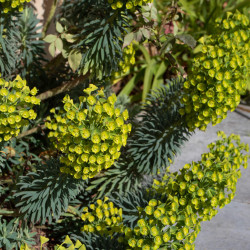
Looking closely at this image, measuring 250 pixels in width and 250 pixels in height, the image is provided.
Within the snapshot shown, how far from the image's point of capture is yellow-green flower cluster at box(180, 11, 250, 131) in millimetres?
1739

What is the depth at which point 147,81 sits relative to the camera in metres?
3.38

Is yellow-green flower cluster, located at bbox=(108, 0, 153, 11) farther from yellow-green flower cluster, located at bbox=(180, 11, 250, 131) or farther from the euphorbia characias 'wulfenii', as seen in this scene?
the euphorbia characias 'wulfenii'

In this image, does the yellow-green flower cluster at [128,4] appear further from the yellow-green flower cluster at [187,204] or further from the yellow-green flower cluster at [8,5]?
the yellow-green flower cluster at [187,204]

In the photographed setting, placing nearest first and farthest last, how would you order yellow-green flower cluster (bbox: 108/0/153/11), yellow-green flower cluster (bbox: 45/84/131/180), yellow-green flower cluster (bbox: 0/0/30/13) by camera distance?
yellow-green flower cluster (bbox: 45/84/131/180), yellow-green flower cluster (bbox: 108/0/153/11), yellow-green flower cluster (bbox: 0/0/30/13)

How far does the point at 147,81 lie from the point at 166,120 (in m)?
1.35

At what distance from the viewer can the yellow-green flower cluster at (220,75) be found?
5.71 ft

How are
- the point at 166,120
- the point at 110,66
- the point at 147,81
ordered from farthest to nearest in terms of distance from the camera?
1. the point at 147,81
2. the point at 166,120
3. the point at 110,66

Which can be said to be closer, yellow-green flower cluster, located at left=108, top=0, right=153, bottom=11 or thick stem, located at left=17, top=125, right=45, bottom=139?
yellow-green flower cluster, located at left=108, top=0, right=153, bottom=11

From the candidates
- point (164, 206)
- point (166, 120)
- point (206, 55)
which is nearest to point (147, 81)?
point (166, 120)

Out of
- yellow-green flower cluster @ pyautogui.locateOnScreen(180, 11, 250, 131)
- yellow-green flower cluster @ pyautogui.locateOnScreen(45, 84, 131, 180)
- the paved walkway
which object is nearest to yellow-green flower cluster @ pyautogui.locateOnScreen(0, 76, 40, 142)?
yellow-green flower cluster @ pyautogui.locateOnScreen(45, 84, 131, 180)

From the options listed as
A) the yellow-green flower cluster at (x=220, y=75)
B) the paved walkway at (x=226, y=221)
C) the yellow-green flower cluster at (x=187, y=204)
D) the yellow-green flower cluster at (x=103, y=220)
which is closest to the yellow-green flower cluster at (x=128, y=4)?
the yellow-green flower cluster at (x=220, y=75)

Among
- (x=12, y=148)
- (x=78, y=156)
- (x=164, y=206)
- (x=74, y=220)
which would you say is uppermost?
(x=78, y=156)

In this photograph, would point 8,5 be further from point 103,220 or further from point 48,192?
point 103,220

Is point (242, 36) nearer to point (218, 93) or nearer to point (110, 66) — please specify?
point (218, 93)
